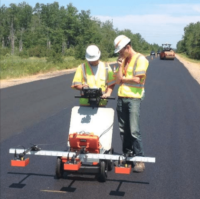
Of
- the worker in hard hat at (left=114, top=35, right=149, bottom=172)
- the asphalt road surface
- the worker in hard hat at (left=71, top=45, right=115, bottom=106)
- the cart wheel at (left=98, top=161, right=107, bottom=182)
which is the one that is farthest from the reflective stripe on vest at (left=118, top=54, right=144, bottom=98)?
the asphalt road surface

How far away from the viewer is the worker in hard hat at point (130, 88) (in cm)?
598

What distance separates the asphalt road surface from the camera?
5734mm

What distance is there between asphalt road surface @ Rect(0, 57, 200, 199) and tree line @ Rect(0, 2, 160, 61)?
55.9 m

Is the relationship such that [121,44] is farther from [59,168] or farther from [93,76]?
[59,168]

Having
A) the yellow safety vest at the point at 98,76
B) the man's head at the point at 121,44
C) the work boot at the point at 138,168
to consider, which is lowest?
the work boot at the point at 138,168

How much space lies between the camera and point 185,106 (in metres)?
13.5

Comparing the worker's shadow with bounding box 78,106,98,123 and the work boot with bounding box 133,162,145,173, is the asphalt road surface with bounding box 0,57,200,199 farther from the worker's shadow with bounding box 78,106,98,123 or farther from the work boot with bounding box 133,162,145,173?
the worker's shadow with bounding box 78,106,98,123

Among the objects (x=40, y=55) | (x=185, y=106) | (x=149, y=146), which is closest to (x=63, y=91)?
(x=185, y=106)

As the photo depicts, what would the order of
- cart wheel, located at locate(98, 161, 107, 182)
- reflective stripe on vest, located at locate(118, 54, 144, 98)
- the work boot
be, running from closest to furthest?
cart wheel, located at locate(98, 161, 107, 182)
reflective stripe on vest, located at locate(118, 54, 144, 98)
the work boot

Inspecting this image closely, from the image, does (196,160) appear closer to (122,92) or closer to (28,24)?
(122,92)

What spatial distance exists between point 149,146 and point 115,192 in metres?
2.57

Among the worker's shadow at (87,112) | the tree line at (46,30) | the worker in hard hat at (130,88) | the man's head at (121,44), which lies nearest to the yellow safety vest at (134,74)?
the worker in hard hat at (130,88)

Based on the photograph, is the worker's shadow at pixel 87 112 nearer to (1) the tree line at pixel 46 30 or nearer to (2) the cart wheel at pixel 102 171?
(2) the cart wheel at pixel 102 171

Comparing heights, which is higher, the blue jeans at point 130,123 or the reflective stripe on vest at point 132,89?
the reflective stripe on vest at point 132,89
